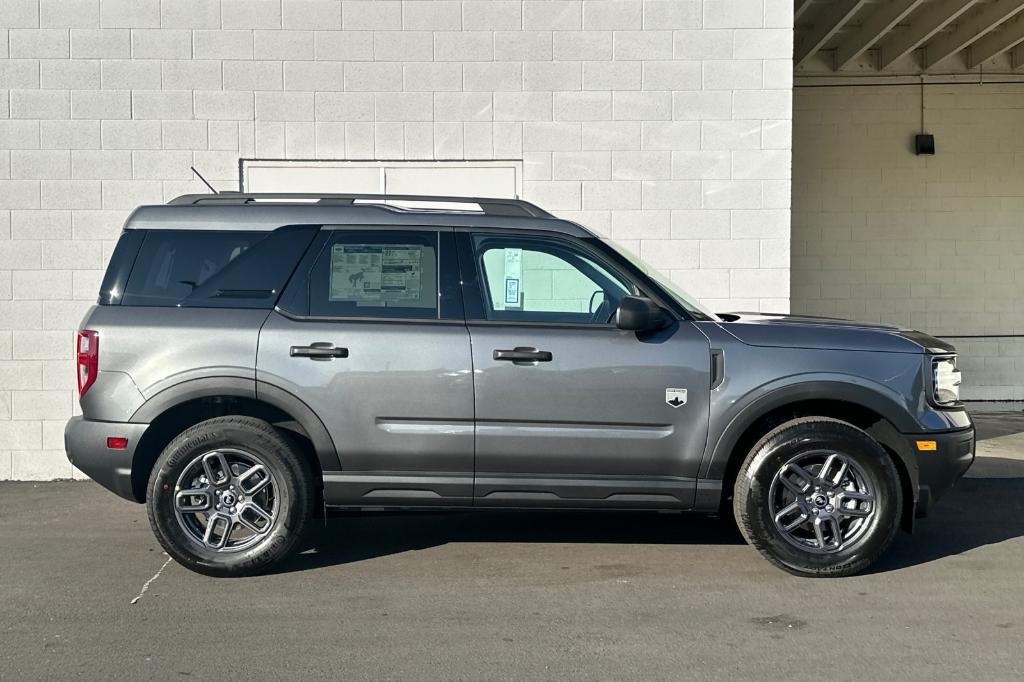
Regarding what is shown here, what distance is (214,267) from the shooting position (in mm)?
5453

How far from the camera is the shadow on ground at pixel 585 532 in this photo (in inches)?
232

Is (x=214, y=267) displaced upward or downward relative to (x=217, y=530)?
upward

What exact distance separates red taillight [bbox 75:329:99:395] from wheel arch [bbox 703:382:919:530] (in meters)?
3.41

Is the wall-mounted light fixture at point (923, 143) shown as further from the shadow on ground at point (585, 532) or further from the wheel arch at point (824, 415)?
the wheel arch at point (824, 415)

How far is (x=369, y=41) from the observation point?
27.7 ft

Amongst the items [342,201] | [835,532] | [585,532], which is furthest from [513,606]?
[342,201]

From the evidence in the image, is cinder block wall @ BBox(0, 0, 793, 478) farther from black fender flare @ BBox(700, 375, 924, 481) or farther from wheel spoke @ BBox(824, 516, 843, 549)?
wheel spoke @ BBox(824, 516, 843, 549)

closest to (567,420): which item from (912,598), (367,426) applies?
(367,426)

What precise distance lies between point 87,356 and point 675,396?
324 cm

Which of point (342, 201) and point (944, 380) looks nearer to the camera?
point (944, 380)

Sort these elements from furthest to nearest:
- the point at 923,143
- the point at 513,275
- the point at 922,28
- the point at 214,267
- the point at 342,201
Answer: the point at 923,143
the point at 922,28
the point at 513,275
the point at 342,201
the point at 214,267

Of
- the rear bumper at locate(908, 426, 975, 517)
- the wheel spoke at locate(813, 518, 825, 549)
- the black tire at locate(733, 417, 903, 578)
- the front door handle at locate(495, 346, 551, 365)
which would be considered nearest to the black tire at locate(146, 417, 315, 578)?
the front door handle at locate(495, 346, 551, 365)

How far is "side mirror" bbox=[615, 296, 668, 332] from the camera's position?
5.15m

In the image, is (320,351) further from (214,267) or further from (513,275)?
(513,275)
